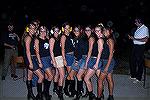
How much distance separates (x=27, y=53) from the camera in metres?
8.22

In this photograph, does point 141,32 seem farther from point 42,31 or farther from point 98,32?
point 42,31

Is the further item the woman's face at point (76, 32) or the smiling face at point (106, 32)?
the woman's face at point (76, 32)

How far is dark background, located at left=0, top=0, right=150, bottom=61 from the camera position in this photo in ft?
63.2

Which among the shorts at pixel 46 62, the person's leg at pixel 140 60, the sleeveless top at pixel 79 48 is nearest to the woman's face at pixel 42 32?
the shorts at pixel 46 62

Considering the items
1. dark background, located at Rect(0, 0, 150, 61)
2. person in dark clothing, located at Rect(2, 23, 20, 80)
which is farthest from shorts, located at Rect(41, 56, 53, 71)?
dark background, located at Rect(0, 0, 150, 61)

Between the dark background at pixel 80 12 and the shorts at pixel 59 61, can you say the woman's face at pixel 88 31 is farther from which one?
the dark background at pixel 80 12

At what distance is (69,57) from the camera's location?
8.98m

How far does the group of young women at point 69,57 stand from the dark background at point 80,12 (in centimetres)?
1002

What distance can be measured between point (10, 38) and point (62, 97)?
105 inches

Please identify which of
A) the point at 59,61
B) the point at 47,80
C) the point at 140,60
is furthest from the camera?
the point at 140,60

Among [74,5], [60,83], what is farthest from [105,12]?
[60,83]

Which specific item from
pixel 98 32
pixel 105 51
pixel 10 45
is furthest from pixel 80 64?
pixel 10 45

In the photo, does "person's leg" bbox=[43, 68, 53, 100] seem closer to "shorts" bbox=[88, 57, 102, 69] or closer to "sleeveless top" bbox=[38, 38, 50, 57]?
"sleeveless top" bbox=[38, 38, 50, 57]

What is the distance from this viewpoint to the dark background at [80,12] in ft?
63.2
